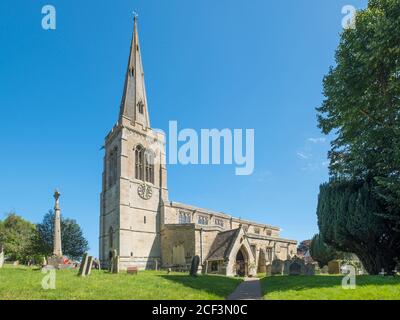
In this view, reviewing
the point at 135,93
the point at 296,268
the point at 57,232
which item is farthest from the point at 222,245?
the point at 135,93

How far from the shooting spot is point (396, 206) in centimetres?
1617

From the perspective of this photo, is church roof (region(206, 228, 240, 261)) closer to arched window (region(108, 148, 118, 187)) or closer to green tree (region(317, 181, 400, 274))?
green tree (region(317, 181, 400, 274))

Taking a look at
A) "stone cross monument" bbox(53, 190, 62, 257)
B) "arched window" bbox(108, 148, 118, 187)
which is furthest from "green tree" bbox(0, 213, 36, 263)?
"stone cross monument" bbox(53, 190, 62, 257)

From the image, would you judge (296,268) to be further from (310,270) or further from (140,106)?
(140,106)

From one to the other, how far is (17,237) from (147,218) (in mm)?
26316

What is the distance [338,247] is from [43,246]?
37.7 meters

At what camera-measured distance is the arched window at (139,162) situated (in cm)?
4103

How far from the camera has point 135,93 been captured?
4516cm

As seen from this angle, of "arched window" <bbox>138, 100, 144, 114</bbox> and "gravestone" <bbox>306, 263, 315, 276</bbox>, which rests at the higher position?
"arched window" <bbox>138, 100, 144, 114</bbox>

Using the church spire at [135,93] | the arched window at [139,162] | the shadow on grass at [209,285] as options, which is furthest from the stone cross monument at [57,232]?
the church spire at [135,93]

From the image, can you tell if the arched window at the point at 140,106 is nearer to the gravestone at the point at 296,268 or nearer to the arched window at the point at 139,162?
the arched window at the point at 139,162

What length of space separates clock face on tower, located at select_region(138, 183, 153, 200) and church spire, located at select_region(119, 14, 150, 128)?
8385mm

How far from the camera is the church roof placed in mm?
32422
